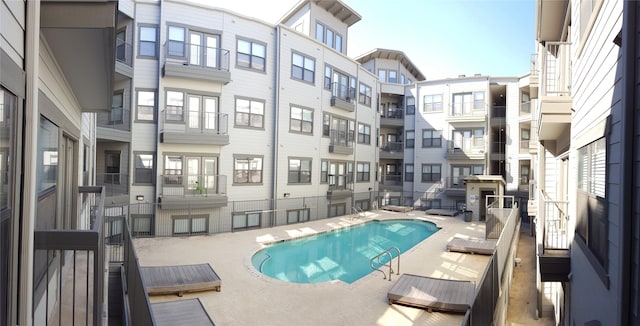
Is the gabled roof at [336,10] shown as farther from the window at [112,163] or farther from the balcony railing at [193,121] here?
the window at [112,163]

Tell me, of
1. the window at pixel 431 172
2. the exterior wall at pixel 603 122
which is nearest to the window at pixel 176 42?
the exterior wall at pixel 603 122

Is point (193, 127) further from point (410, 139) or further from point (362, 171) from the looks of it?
point (410, 139)

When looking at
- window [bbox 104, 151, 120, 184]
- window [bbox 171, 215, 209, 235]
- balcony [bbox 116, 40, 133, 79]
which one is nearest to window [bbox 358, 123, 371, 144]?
window [bbox 171, 215, 209, 235]

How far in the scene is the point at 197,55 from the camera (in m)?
18.6

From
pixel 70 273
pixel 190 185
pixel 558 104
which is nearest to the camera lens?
pixel 70 273

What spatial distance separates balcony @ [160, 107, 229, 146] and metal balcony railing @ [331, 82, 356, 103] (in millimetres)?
9747

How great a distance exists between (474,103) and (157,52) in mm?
25390

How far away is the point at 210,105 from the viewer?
19125 mm

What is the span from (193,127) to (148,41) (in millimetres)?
4773

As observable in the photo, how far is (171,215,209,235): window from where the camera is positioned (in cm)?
1808

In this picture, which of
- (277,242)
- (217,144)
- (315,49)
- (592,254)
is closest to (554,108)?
(592,254)

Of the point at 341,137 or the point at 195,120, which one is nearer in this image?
the point at 195,120

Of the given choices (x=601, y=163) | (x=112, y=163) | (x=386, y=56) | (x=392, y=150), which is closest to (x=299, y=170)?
(x=112, y=163)

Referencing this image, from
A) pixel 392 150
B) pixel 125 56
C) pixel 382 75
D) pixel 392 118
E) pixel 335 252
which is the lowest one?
pixel 335 252
